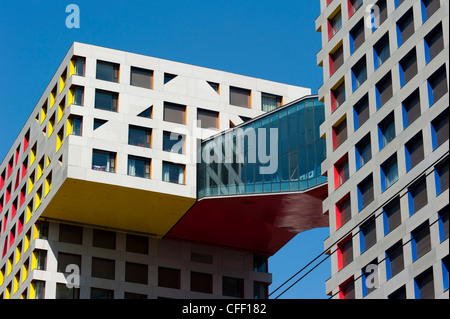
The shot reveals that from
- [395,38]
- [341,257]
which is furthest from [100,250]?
[395,38]

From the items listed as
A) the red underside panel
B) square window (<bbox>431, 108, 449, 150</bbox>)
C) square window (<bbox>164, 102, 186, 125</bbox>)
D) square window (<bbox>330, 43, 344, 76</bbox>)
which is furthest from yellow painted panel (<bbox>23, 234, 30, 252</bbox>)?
square window (<bbox>431, 108, 449, 150</bbox>)

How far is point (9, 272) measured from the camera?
74.3 meters

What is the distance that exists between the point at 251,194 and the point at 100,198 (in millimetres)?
9766

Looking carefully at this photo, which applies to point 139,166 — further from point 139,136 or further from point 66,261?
point 66,261

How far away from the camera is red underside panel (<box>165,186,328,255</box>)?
64.1m

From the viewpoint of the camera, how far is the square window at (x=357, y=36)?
5453 cm

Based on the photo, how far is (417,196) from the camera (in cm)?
4650

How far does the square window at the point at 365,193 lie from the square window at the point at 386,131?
1746 mm

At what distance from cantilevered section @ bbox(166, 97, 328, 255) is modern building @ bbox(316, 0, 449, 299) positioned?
4539 millimetres

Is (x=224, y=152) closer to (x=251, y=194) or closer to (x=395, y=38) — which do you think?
(x=251, y=194)

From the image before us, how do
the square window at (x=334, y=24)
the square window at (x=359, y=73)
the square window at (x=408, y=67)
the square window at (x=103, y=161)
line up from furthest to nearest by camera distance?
the square window at (x=103, y=161)
the square window at (x=334, y=24)
the square window at (x=359, y=73)
the square window at (x=408, y=67)

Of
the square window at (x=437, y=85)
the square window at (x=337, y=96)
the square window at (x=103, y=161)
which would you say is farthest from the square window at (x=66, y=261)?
the square window at (x=437, y=85)

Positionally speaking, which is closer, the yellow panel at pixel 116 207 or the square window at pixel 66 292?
the yellow panel at pixel 116 207

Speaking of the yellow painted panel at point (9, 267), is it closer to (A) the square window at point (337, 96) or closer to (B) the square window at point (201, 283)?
(B) the square window at point (201, 283)
